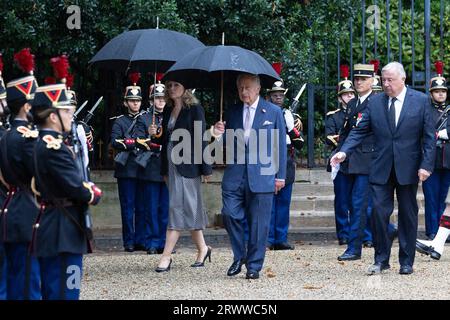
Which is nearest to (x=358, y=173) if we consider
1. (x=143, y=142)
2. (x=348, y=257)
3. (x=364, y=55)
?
(x=348, y=257)

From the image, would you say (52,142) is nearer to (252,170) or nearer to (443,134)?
(252,170)

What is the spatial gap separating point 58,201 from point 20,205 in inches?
17.9

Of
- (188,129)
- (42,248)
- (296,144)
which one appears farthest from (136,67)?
(42,248)

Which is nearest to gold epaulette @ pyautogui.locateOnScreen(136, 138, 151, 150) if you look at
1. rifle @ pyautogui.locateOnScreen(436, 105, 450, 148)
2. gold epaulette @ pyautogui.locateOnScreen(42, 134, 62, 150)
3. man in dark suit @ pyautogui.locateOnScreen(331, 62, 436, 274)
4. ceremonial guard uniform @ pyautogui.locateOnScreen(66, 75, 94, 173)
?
ceremonial guard uniform @ pyautogui.locateOnScreen(66, 75, 94, 173)

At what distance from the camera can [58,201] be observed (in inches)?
336

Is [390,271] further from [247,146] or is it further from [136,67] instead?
[136,67]

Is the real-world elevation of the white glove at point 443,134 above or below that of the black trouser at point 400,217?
above

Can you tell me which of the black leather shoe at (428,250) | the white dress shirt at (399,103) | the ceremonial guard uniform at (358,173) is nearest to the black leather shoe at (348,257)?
the ceremonial guard uniform at (358,173)

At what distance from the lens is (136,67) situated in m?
13.0

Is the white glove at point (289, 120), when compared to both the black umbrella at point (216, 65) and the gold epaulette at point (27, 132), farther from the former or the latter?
the gold epaulette at point (27, 132)

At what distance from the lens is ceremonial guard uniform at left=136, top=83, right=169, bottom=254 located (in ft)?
46.8

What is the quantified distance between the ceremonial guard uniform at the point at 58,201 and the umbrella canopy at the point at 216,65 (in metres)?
2.92

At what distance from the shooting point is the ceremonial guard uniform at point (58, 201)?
8.38 m

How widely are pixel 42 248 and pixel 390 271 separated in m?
4.52
